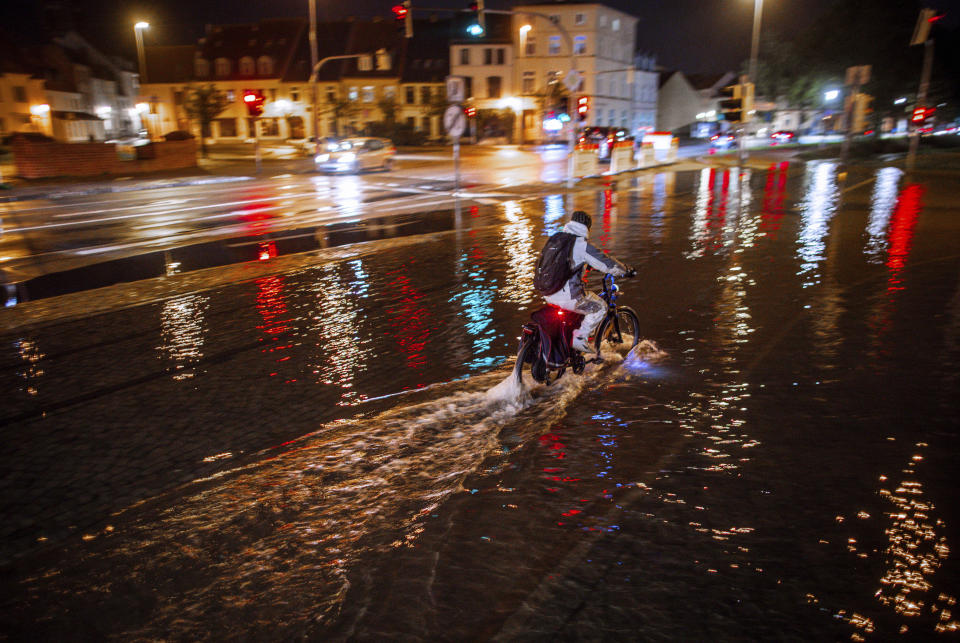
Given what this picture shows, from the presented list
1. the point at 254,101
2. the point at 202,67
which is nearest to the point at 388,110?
the point at 202,67

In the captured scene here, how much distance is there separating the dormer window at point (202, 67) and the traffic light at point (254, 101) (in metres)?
54.5

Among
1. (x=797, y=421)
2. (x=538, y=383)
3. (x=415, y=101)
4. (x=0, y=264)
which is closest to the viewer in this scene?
(x=797, y=421)

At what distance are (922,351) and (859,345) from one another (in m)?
0.58

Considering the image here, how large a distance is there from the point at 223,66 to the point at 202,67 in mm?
2632

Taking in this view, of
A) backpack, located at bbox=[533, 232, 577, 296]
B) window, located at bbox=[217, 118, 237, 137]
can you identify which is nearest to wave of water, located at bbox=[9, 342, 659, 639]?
backpack, located at bbox=[533, 232, 577, 296]

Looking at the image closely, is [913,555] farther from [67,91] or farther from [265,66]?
[265,66]

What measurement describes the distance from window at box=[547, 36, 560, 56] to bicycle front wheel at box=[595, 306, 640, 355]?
61.8 m

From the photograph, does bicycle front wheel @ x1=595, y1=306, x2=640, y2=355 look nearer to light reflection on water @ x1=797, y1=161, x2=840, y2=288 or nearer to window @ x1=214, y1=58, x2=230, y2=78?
light reflection on water @ x1=797, y1=161, x2=840, y2=288

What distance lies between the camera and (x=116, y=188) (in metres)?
27.4

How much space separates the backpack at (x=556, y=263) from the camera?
6.18 m

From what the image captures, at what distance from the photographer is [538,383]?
6.49 metres

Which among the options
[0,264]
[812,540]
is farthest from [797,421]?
[0,264]

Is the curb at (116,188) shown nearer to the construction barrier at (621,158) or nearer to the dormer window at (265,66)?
the construction barrier at (621,158)

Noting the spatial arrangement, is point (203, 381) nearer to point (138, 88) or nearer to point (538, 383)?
point (538, 383)
